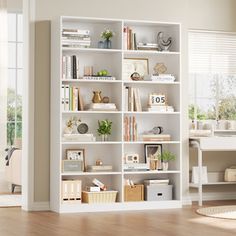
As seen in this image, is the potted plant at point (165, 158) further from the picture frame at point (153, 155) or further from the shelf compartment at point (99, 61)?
the shelf compartment at point (99, 61)

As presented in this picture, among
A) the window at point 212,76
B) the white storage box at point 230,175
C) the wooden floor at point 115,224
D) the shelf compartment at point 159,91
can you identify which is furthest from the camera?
the window at point 212,76

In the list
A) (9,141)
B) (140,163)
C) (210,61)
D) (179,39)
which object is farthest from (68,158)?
(9,141)

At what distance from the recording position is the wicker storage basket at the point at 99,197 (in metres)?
7.69

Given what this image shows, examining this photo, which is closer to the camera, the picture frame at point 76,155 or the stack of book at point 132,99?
the picture frame at point 76,155

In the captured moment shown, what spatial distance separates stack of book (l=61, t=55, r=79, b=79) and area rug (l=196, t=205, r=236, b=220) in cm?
199

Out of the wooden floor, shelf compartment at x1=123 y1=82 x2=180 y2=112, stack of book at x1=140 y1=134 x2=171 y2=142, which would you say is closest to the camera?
the wooden floor

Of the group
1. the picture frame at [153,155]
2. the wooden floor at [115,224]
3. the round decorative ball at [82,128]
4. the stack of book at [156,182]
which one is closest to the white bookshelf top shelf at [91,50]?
the round decorative ball at [82,128]

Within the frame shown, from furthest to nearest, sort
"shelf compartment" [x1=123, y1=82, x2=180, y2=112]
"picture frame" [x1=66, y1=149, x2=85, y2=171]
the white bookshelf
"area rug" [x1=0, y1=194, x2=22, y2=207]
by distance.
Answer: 1. "area rug" [x1=0, y1=194, x2=22, y2=207]
2. "shelf compartment" [x1=123, y1=82, x2=180, y2=112]
3. "picture frame" [x1=66, y1=149, x2=85, y2=171]
4. the white bookshelf

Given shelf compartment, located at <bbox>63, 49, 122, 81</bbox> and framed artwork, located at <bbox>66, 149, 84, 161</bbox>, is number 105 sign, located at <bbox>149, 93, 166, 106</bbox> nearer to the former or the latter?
shelf compartment, located at <bbox>63, 49, 122, 81</bbox>

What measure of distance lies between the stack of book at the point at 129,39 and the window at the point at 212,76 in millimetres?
1139

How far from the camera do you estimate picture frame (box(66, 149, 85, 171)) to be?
25.5 feet

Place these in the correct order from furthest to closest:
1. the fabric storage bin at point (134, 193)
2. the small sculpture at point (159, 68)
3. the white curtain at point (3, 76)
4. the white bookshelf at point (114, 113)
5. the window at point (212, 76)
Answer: the white curtain at point (3, 76) → the window at point (212, 76) → the small sculpture at point (159, 68) → the fabric storage bin at point (134, 193) → the white bookshelf at point (114, 113)

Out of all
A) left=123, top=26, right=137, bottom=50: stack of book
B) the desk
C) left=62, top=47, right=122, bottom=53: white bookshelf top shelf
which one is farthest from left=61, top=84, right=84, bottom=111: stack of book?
the desk

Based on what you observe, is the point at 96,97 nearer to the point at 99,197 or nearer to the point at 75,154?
the point at 75,154
